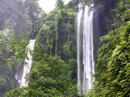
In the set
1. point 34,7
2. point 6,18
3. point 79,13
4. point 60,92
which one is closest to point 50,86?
point 60,92

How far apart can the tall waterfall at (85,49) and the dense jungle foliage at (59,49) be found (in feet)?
2.00

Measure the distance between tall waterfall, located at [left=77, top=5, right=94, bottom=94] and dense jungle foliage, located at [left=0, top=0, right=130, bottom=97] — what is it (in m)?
0.61

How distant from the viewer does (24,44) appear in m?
5.14

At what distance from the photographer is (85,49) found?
13789 mm

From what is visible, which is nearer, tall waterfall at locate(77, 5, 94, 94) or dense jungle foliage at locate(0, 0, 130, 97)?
dense jungle foliage at locate(0, 0, 130, 97)

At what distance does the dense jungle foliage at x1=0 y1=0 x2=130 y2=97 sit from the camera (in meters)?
3.55

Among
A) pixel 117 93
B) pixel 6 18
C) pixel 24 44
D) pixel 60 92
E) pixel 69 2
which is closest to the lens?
pixel 117 93

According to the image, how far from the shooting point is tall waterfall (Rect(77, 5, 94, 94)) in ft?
41.6

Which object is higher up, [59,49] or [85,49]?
[59,49]

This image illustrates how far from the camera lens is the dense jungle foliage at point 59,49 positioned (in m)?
3.55

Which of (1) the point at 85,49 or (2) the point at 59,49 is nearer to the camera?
(1) the point at 85,49

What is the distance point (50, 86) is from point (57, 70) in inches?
20.3

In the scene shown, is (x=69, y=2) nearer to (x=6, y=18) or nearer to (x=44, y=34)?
(x=44, y=34)

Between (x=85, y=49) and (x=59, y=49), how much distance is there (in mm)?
2575
